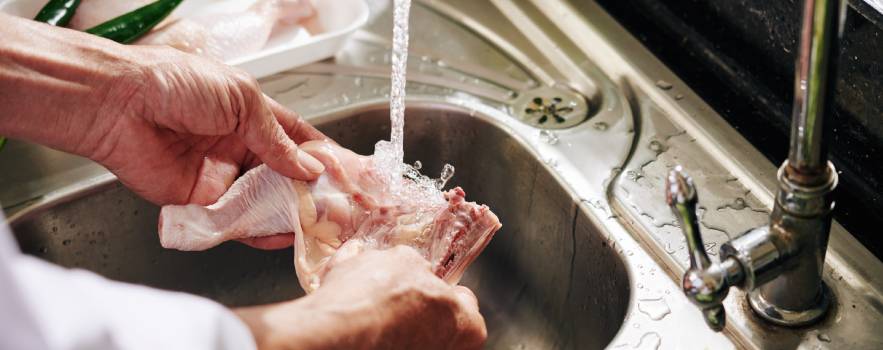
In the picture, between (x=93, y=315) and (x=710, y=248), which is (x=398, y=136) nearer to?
(x=710, y=248)

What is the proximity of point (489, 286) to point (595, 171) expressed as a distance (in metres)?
0.26

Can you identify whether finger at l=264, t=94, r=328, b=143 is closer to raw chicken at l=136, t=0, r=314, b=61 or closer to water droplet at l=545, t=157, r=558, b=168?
raw chicken at l=136, t=0, r=314, b=61

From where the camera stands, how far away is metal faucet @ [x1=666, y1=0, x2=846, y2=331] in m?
0.83

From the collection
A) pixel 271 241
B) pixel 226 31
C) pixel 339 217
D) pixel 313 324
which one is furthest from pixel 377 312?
pixel 226 31

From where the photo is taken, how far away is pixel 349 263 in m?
1.01

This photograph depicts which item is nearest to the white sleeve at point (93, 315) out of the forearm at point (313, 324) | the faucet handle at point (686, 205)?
the forearm at point (313, 324)

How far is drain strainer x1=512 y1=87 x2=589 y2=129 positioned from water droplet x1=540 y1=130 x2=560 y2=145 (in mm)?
13

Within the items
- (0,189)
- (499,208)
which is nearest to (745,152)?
(499,208)

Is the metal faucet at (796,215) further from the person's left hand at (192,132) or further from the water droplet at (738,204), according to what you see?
the person's left hand at (192,132)

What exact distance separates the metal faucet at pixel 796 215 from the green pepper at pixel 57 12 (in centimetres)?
91

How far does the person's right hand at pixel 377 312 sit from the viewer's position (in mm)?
865

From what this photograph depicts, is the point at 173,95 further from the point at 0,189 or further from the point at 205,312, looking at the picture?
the point at 205,312

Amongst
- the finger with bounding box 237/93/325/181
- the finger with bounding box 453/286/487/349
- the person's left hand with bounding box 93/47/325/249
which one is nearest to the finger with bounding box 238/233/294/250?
the person's left hand with bounding box 93/47/325/249

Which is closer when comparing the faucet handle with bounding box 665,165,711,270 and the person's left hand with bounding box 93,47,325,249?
the faucet handle with bounding box 665,165,711,270
